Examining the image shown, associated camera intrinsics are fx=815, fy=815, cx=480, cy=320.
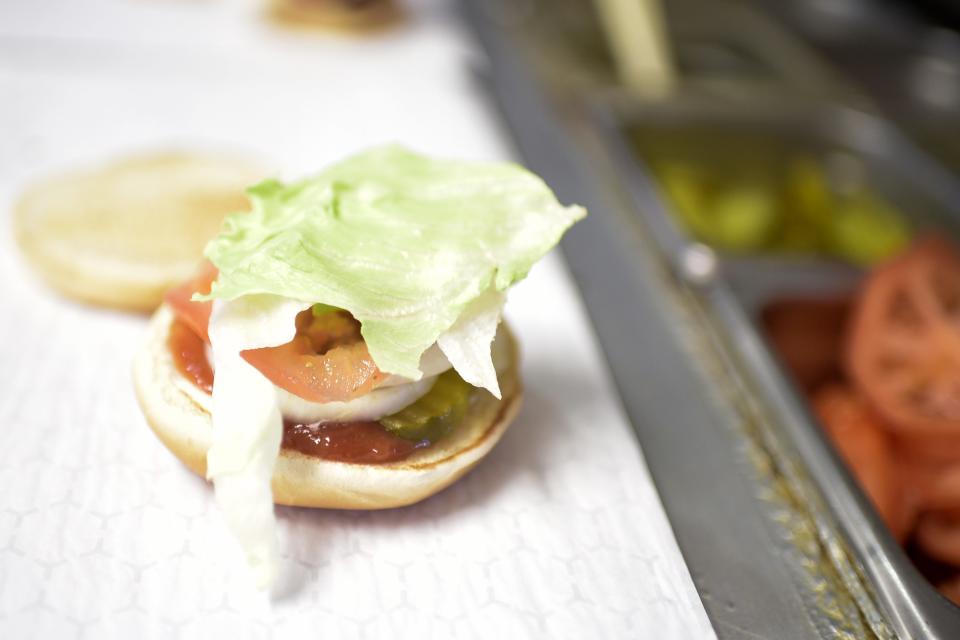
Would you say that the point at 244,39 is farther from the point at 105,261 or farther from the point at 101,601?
the point at 101,601

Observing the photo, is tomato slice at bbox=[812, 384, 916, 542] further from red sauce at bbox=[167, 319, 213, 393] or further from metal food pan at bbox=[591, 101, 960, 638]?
red sauce at bbox=[167, 319, 213, 393]

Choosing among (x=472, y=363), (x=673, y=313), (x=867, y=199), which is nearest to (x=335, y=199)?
(x=472, y=363)

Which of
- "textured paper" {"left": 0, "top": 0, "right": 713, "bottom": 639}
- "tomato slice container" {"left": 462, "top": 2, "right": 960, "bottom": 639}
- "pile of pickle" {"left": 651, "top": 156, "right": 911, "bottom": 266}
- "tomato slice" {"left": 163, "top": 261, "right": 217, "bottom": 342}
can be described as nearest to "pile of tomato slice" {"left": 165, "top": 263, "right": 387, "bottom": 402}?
"tomato slice" {"left": 163, "top": 261, "right": 217, "bottom": 342}

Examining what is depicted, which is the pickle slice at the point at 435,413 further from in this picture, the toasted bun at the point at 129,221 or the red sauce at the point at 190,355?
the toasted bun at the point at 129,221

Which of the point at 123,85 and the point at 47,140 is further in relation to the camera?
the point at 123,85

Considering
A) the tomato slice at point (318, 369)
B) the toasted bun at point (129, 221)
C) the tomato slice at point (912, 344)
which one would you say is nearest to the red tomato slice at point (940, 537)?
the tomato slice at point (912, 344)

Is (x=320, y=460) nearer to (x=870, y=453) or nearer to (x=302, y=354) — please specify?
(x=302, y=354)
